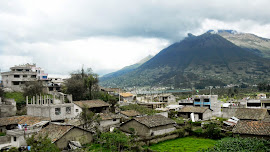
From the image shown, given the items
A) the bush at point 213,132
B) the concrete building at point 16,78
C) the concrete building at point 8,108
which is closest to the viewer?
the bush at point 213,132

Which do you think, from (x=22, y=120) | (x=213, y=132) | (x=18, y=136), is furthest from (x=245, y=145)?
(x=22, y=120)

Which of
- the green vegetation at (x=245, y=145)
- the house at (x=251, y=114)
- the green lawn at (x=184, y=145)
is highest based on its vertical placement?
the house at (x=251, y=114)

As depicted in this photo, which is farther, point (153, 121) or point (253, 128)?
point (153, 121)

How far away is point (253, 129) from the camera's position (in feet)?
98.9

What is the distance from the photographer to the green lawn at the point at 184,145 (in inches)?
1165

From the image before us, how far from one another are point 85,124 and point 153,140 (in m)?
10.4

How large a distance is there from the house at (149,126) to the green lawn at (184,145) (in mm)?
2431

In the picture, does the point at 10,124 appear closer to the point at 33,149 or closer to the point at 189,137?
the point at 33,149

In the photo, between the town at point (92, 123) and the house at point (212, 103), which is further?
the house at point (212, 103)

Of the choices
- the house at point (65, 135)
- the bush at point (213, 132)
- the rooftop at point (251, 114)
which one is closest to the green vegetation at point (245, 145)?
the bush at point (213, 132)

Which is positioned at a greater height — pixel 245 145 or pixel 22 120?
pixel 22 120

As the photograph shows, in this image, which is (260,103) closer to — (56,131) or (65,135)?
(65,135)

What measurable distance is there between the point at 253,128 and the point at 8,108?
41.2 meters

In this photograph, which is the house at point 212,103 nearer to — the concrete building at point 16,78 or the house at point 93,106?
the house at point 93,106
